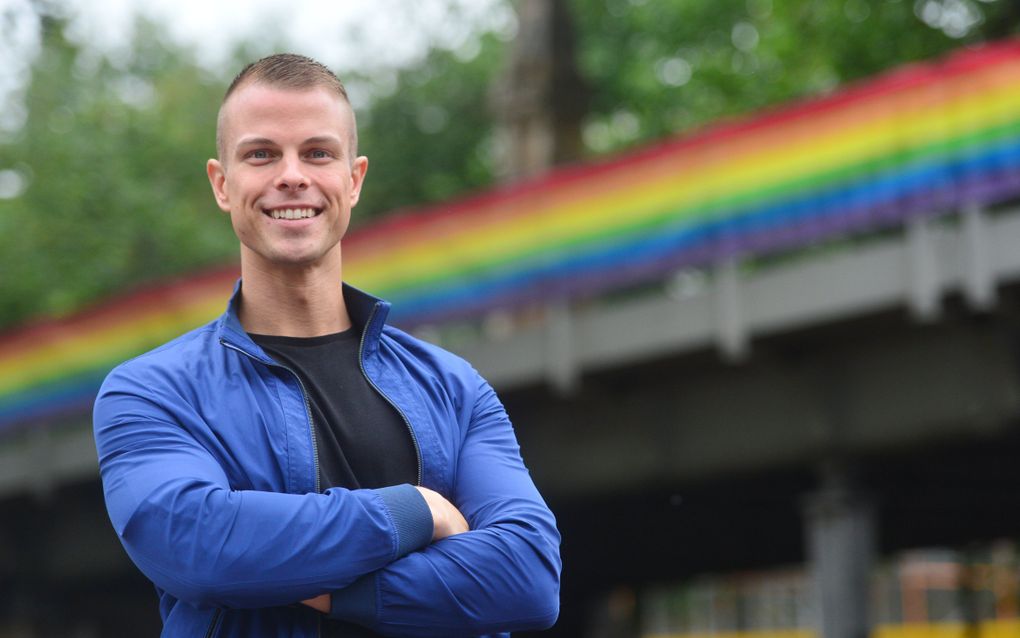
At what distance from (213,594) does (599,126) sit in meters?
34.0

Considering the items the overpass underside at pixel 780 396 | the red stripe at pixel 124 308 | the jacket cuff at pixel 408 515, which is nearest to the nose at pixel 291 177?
the jacket cuff at pixel 408 515

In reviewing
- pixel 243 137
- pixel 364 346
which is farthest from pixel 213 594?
pixel 243 137

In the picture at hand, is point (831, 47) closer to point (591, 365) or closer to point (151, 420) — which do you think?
point (591, 365)

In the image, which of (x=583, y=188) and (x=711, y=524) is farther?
(x=711, y=524)

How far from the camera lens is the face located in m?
2.67

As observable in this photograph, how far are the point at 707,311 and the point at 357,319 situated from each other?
13230 millimetres

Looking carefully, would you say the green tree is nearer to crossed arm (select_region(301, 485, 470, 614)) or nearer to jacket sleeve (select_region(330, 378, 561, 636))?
jacket sleeve (select_region(330, 378, 561, 636))

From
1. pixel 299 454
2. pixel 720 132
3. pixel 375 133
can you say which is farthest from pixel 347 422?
pixel 375 133

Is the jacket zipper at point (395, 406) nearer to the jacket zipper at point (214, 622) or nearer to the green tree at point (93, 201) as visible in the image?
the jacket zipper at point (214, 622)

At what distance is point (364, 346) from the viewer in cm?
280

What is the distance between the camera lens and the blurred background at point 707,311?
13.8 meters

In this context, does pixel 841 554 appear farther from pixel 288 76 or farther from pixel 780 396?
pixel 288 76

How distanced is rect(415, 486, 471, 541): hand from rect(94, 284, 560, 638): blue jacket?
0.09 ft

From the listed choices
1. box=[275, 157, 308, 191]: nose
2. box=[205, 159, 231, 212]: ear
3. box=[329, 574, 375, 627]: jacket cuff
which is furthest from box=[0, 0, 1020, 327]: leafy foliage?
box=[329, 574, 375, 627]: jacket cuff
